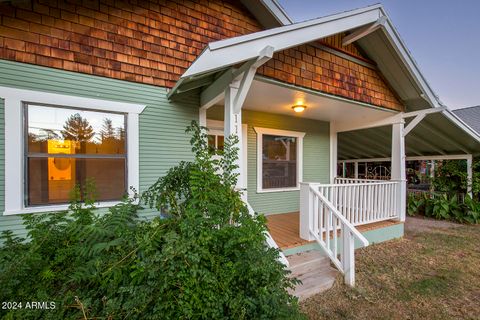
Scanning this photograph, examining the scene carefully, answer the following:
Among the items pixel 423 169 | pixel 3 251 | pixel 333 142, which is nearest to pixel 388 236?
pixel 333 142

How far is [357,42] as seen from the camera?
196 inches

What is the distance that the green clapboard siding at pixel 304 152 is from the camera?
5648 mm

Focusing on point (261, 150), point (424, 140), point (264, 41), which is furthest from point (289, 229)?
point (424, 140)

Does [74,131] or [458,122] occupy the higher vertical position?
[458,122]

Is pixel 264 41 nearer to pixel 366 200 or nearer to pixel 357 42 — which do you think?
pixel 357 42

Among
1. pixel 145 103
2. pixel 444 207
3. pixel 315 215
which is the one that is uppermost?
pixel 145 103

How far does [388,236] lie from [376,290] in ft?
7.76

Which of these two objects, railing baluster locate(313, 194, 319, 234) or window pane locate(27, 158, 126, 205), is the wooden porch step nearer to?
railing baluster locate(313, 194, 319, 234)

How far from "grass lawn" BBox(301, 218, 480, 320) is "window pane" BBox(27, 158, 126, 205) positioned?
10.4ft

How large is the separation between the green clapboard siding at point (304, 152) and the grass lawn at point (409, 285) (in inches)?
Answer: 86.8

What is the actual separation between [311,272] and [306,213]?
0.90 metres

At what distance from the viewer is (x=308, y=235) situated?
12.6ft

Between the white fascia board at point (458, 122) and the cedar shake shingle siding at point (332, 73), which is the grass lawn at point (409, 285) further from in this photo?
the cedar shake shingle siding at point (332, 73)

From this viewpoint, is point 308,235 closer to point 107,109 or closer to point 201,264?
point 201,264
